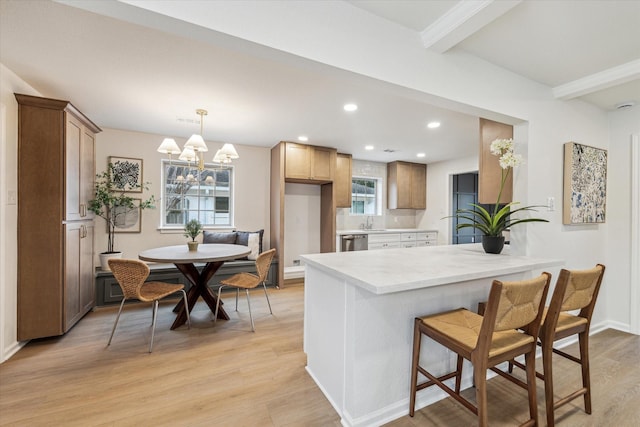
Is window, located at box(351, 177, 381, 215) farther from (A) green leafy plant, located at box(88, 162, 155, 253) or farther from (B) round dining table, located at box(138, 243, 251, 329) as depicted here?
(A) green leafy plant, located at box(88, 162, 155, 253)

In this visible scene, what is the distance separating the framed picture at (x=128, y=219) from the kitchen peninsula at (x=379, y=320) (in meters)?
3.32

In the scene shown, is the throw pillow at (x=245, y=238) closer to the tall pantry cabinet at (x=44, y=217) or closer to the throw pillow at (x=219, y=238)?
the throw pillow at (x=219, y=238)

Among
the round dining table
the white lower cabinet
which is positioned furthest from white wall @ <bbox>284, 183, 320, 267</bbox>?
the round dining table

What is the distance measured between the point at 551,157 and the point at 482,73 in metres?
1.08

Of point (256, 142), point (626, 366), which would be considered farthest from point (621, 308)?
point (256, 142)

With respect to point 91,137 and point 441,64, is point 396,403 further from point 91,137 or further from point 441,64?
point 91,137

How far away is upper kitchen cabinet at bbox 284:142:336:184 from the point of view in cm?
439

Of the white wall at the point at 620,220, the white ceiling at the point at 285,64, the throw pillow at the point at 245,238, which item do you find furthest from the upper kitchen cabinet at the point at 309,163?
the white wall at the point at 620,220

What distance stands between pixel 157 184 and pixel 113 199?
2.08ft

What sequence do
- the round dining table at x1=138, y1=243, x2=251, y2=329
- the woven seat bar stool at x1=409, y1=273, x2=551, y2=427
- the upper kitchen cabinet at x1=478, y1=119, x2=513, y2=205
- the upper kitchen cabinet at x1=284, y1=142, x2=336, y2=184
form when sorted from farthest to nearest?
the upper kitchen cabinet at x1=284, y1=142, x2=336, y2=184 → the round dining table at x1=138, y1=243, x2=251, y2=329 → the upper kitchen cabinet at x1=478, y1=119, x2=513, y2=205 → the woven seat bar stool at x1=409, y1=273, x2=551, y2=427

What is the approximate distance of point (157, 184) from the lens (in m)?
4.10

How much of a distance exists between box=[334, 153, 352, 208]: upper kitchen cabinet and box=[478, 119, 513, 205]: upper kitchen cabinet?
268 cm

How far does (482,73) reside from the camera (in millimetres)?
2012

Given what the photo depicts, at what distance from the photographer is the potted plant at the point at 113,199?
3544 mm
